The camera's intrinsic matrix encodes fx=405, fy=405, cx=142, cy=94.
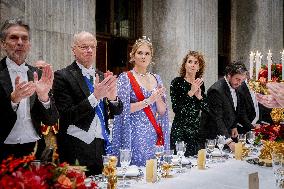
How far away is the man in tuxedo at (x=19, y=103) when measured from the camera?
234 centimetres

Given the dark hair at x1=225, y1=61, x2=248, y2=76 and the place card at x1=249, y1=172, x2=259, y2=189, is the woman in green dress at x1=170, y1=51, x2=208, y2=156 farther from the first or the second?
the place card at x1=249, y1=172, x2=259, y2=189

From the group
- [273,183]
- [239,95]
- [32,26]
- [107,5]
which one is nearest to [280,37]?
[107,5]

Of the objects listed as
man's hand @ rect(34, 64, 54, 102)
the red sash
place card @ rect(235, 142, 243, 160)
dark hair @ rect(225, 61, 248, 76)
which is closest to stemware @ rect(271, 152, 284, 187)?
place card @ rect(235, 142, 243, 160)

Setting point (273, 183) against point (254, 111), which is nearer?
point (273, 183)

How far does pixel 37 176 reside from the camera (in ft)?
3.79

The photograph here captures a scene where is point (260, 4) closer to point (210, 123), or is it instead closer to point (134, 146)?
point (210, 123)

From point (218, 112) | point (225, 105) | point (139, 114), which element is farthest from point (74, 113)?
point (225, 105)

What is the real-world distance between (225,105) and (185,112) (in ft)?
1.32

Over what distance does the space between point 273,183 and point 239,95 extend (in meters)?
2.04

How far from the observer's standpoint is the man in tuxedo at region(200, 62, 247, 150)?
153 inches

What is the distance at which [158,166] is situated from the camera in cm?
254

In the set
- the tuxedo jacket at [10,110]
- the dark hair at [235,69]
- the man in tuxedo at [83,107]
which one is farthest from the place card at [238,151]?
the tuxedo jacket at [10,110]

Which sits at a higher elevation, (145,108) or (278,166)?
(145,108)

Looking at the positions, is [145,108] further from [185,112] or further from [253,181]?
[253,181]
